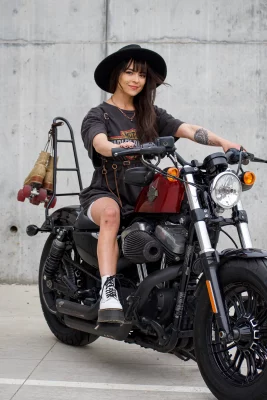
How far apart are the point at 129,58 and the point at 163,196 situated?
0.96m

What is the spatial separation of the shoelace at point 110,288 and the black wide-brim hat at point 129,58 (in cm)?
118

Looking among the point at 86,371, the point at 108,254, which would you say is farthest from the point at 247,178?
the point at 86,371

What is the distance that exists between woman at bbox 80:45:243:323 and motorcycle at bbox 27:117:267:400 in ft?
0.40

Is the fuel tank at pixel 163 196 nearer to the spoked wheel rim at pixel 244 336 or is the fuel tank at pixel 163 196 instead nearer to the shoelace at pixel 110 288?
the shoelace at pixel 110 288

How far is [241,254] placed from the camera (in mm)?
3480

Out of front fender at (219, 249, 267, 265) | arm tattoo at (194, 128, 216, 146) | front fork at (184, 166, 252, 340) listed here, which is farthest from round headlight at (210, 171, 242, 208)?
arm tattoo at (194, 128, 216, 146)

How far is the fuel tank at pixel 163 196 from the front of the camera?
151 inches

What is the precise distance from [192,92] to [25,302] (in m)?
2.36

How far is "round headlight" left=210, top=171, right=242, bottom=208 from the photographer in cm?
357

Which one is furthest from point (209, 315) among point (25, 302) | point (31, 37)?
point (31, 37)

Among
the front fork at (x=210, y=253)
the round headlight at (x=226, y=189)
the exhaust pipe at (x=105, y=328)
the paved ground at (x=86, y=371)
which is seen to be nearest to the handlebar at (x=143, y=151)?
the front fork at (x=210, y=253)

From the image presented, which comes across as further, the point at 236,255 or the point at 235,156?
the point at 235,156

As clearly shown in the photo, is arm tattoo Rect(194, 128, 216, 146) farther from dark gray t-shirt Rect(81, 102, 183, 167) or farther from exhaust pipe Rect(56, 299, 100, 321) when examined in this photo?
exhaust pipe Rect(56, 299, 100, 321)

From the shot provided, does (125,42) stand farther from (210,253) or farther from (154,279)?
(210,253)
